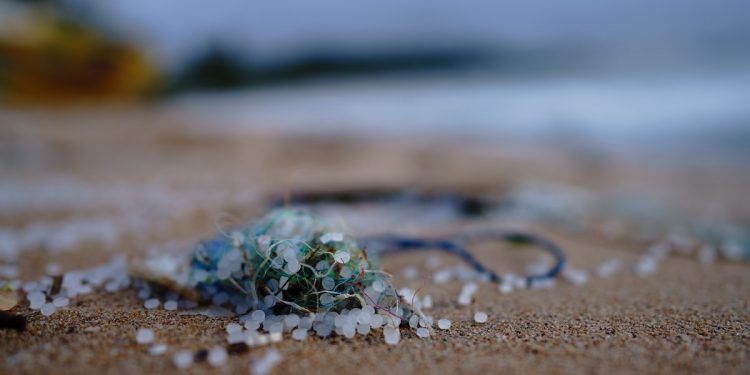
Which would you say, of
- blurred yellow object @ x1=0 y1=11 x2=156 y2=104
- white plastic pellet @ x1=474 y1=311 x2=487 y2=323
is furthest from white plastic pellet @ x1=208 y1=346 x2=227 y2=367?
blurred yellow object @ x1=0 y1=11 x2=156 y2=104

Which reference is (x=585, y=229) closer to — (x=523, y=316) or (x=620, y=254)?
(x=620, y=254)

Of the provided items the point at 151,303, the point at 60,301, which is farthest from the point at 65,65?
the point at 151,303

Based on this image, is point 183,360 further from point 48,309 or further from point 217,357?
point 48,309

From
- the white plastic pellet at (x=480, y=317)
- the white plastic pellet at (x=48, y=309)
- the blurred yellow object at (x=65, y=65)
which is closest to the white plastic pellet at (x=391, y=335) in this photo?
the white plastic pellet at (x=480, y=317)

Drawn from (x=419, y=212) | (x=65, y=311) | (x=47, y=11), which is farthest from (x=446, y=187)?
(x=47, y=11)

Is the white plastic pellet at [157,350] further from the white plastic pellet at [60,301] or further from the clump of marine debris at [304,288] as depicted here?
the white plastic pellet at [60,301]

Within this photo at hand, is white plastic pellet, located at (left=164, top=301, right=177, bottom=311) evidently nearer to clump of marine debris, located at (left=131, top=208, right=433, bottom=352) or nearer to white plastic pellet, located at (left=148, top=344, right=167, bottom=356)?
clump of marine debris, located at (left=131, top=208, right=433, bottom=352)
